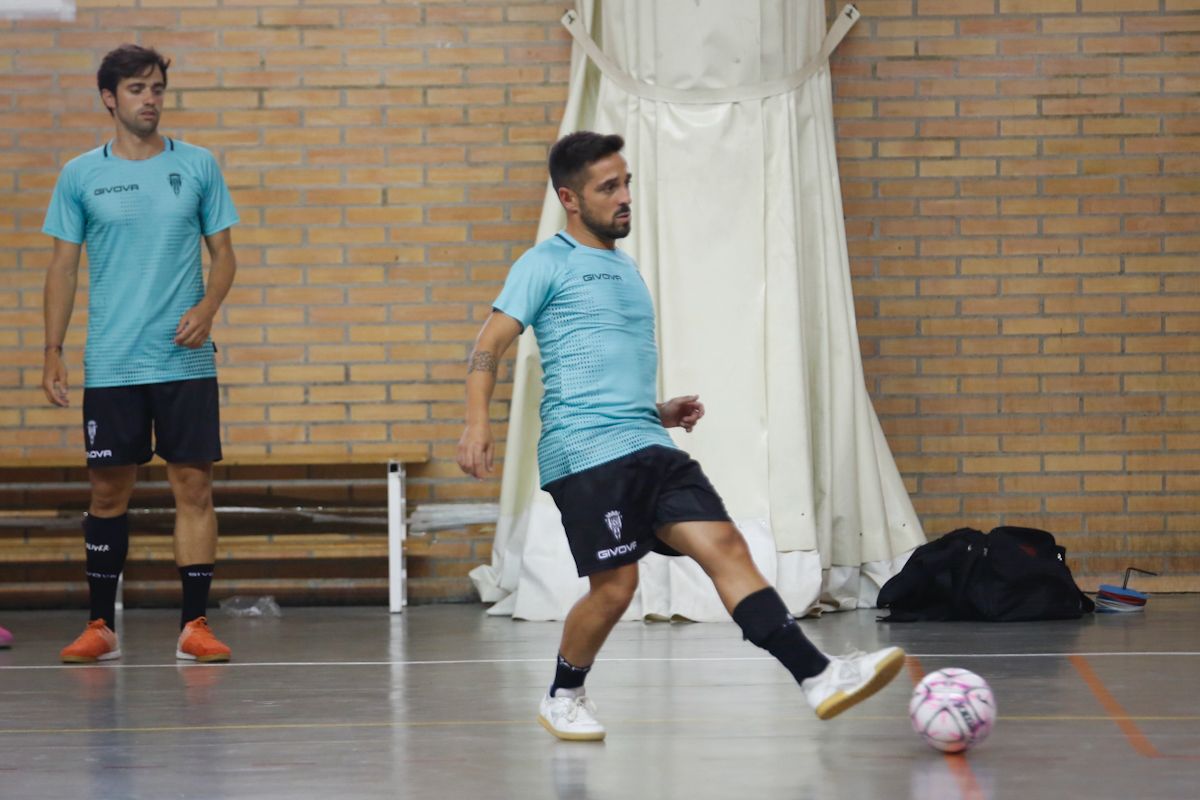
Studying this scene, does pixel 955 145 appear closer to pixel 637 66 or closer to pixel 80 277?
pixel 637 66

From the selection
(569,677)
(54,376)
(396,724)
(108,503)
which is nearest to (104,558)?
(108,503)

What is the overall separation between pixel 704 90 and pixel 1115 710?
3.37 metres

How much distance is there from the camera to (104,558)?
17.6 feet

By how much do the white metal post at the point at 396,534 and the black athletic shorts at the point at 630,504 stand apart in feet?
10.2

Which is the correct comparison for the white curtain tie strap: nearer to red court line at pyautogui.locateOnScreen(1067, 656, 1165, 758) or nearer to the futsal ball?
red court line at pyautogui.locateOnScreen(1067, 656, 1165, 758)

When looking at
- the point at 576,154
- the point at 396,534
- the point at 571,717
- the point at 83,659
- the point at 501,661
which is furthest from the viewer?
the point at 396,534

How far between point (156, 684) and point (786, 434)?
8.90 feet

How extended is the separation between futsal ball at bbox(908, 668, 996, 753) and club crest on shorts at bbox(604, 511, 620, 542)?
0.76 m

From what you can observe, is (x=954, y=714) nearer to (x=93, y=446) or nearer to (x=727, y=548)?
(x=727, y=548)

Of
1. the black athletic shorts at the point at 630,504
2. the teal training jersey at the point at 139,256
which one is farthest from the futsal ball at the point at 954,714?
the teal training jersey at the point at 139,256

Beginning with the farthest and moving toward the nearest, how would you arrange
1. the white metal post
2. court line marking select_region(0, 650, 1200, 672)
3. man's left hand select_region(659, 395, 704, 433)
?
the white metal post
court line marking select_region(0, 650, 1200, 672)
man's left hand select_region(659, 395, 704, 433)

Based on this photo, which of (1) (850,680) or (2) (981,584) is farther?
(2) (981,584)

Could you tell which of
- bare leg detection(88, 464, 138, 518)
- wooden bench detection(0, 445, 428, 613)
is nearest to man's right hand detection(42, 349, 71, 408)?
bare leg detection(88, 464, 138, 518)

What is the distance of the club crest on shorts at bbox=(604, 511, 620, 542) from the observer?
3.55 metres
